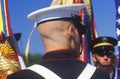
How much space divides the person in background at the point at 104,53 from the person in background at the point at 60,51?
9.24 feet

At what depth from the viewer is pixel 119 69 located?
229 inches

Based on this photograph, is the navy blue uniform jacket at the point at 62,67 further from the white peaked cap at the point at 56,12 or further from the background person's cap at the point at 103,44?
the background person's cap at the point at 103,44

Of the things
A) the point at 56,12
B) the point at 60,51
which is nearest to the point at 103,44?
the point at 56,12

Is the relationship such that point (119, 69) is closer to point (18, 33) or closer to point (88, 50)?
point (88, 50)

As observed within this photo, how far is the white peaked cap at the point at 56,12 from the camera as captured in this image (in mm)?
3182

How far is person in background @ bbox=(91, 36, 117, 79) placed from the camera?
611 cm

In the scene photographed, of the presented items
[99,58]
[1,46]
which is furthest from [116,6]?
[1,46]

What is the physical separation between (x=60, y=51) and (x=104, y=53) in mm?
3332

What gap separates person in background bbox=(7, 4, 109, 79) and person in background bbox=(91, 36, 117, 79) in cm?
282

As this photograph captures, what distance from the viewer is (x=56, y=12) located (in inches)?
127

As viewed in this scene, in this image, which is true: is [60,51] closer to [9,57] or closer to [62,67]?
[62,67]

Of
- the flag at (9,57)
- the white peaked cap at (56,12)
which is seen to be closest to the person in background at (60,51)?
the white peaked cap at (56,12)

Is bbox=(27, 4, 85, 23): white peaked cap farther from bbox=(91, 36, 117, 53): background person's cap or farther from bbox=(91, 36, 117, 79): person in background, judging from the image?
bbox=(91, 36, 117, 53): background person's cap

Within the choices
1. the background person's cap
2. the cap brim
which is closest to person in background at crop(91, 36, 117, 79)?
the background person's cap
